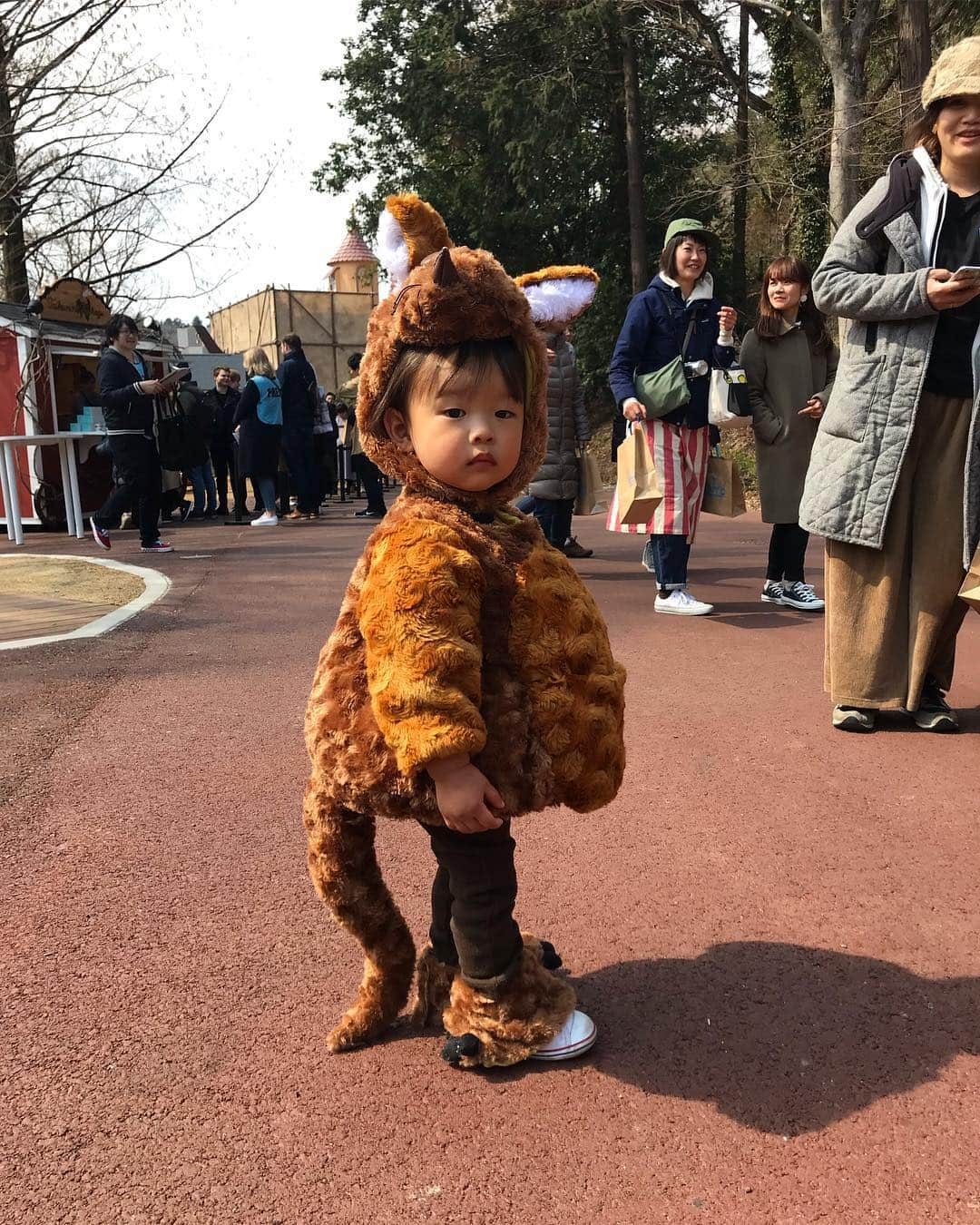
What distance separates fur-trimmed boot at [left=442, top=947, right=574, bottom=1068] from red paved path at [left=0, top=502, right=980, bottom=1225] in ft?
0.19

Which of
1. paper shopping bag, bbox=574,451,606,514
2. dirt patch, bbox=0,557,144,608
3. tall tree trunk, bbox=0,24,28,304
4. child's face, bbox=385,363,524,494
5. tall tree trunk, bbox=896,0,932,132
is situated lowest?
dirt patch, bbox=0,557,144,608

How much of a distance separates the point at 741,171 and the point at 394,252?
23941mm

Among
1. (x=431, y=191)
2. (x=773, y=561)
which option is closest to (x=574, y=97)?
(x=431, y=191)

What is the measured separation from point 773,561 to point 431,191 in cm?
2320

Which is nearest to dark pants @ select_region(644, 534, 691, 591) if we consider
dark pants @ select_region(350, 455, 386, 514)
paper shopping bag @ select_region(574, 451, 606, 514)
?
paper shopping bag @ select_region(574, 451, 606, 514)

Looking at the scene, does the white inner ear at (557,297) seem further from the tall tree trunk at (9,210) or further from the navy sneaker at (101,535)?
the tall tree trunk at (9,210)

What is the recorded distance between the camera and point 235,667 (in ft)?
18.8

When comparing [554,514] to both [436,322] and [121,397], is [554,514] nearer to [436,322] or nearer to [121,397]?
[121,397]

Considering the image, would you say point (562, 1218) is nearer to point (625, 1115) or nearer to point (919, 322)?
point (625, 1115)

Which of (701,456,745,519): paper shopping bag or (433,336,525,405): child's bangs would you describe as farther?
(701,456,745,519): paper shopping bag

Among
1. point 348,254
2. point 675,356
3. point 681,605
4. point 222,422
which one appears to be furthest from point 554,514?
point 348,254

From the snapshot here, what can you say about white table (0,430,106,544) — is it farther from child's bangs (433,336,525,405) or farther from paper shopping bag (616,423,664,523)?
child's bangs (433,336,525,405)

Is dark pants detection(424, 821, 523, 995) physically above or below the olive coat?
below

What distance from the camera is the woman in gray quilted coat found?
3.86 meters
